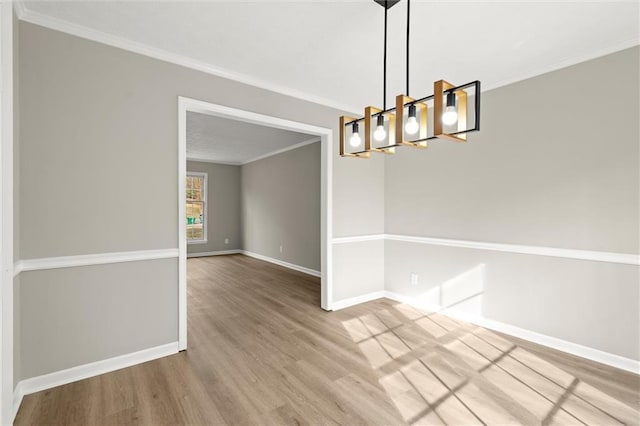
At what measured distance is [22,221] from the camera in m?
2.13

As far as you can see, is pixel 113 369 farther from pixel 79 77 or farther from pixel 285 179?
pixel 285 179

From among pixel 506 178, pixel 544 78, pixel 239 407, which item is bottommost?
pixel 239 407

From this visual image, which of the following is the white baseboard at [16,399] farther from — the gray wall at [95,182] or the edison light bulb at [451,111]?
the edison light bulb at [451,111]

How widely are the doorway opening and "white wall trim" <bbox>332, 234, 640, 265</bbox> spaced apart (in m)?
0.36

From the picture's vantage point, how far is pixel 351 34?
2383 millimetres

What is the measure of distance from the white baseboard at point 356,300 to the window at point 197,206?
555 centimetres

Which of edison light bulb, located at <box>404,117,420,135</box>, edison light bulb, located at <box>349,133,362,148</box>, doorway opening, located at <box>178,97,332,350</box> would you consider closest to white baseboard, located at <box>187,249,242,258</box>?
doorway opening, located at <box>178,97,332,350</box>

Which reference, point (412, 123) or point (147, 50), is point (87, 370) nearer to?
point (147, 50)

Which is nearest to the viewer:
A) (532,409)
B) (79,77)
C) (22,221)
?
(532,409)

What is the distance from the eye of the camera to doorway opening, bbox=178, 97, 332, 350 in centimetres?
276

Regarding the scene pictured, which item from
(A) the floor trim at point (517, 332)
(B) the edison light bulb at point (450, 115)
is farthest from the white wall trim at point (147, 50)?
(A) the floor trim at point (517, 332)

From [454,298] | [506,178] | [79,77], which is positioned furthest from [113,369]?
[506,178]

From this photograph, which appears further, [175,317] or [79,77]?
[175,317]

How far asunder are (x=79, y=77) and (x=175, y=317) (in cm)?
210
